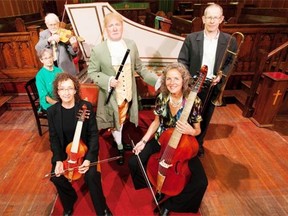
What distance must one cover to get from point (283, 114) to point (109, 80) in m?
3.01

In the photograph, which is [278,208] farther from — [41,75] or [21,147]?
[21,147]

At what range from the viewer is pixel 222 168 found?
2547mm

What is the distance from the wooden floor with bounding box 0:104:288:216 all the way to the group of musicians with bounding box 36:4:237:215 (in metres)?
0.45

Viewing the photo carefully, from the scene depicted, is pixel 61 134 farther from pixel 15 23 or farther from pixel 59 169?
pixel 15 23

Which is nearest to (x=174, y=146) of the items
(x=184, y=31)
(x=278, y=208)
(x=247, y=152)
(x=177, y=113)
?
(x=177, y=113)

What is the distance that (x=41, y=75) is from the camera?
2400mm

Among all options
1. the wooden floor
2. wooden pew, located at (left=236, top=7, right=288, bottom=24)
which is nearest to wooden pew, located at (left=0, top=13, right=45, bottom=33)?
the wooden floor

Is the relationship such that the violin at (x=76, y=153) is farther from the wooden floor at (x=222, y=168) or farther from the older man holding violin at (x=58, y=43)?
the older man holding violin at (x=58, y=43)

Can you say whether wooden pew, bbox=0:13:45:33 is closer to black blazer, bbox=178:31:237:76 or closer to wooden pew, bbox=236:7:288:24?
black blazer, bbox=178:31:237:76

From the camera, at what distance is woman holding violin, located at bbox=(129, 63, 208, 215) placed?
1722 millimetres

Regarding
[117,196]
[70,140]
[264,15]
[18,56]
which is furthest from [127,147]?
[264,15]

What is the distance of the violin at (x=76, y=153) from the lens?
1.71 metres

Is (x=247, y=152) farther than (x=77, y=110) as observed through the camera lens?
Yes

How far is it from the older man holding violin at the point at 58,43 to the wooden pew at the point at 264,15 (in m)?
3.81
